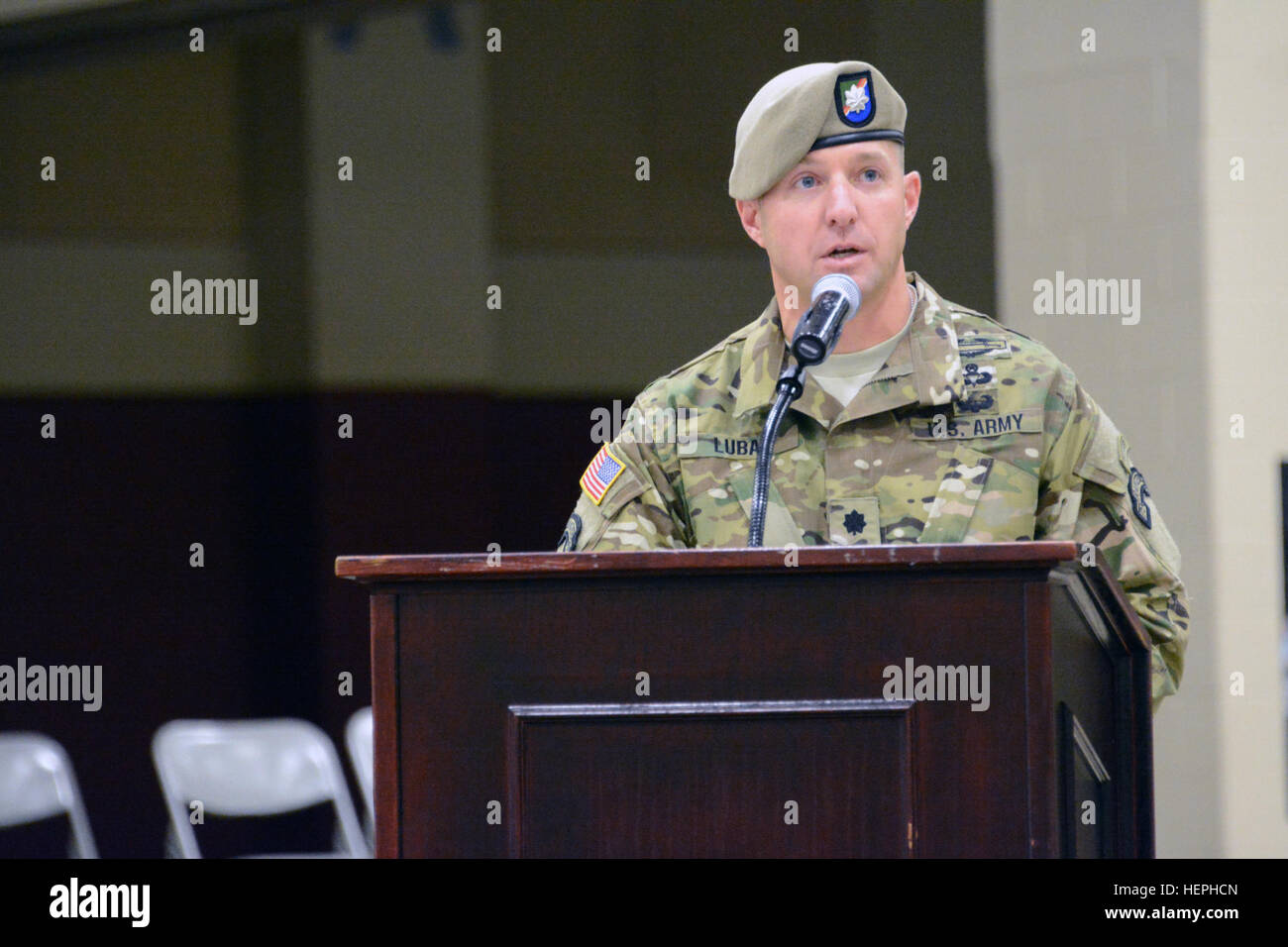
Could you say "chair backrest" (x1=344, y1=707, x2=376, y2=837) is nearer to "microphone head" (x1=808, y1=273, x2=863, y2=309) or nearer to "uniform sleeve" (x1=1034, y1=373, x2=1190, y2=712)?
"uniform sleeve" (x1=1034, y1=373, x2=1190, y2=712)

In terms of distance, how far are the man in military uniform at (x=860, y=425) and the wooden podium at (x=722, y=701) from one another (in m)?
0.66

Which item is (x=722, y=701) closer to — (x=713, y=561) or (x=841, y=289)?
(x=713, y=561)

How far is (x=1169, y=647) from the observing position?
75.4 inches

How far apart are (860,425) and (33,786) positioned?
2.83 m

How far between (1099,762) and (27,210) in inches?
168

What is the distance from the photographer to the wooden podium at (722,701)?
1284mm

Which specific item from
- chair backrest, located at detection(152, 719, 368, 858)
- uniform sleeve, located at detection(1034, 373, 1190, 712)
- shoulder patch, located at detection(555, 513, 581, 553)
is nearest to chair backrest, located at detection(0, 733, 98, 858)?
chair backrest, located at detection(152, 719, 368, 858)

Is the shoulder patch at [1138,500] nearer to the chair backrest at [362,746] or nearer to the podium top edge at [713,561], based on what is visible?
the podium top edge at [713,561]

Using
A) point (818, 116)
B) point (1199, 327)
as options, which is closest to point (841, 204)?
point (818, 116)

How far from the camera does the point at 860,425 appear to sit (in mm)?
2098

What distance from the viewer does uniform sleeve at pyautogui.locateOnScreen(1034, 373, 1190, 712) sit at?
6.28 ft

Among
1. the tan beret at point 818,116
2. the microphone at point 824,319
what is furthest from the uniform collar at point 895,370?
the microphone at point 824,319

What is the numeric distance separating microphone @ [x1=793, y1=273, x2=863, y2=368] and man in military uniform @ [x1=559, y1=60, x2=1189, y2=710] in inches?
13.3
